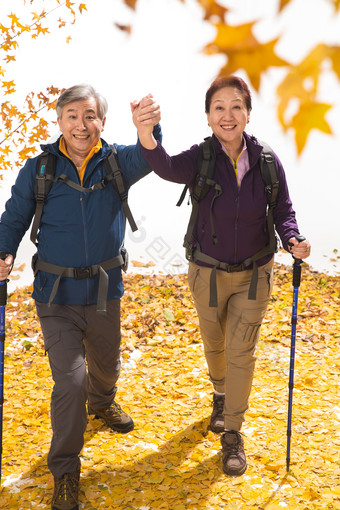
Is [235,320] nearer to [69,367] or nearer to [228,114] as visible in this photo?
[69,367]

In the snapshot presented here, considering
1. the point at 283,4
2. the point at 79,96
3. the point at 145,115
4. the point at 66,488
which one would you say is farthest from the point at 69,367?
the point at 283,4

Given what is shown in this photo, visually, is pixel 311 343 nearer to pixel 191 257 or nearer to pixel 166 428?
pixel 166 428

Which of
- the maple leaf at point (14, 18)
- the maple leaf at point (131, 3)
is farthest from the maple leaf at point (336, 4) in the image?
the maple leaf at point (14, 18)

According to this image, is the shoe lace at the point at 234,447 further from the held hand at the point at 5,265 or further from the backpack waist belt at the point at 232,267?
the held hand at the point at 5,265

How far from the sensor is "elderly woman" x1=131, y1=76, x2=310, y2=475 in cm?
355

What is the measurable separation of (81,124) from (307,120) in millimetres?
2403

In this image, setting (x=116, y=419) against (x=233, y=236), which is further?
(x=116, y=419)

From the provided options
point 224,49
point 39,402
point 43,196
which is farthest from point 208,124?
point 39,402

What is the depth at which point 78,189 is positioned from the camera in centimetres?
362

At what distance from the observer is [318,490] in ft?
12.4

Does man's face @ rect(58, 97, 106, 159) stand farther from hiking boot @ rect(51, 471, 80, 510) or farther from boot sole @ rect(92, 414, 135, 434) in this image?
boot sole @ rect(92, 414, 135, 434)

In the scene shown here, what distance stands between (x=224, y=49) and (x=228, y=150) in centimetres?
217

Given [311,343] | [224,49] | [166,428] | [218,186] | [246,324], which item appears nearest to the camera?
[224,49]

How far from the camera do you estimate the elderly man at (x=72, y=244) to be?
140 inches
